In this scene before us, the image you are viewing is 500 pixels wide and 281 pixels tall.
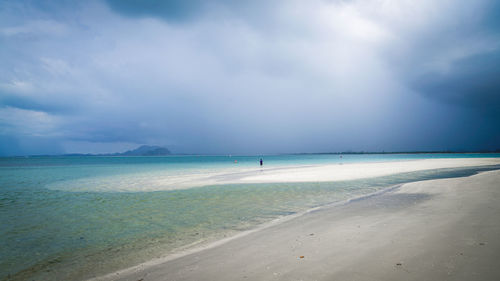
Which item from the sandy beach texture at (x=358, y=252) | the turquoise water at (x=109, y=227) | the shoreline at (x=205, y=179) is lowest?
the shoreline at (x=205, y=179)

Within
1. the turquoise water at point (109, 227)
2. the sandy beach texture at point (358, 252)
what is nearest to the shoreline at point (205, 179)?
the turquoise water at point (109, 227)

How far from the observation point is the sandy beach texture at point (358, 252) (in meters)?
4.57

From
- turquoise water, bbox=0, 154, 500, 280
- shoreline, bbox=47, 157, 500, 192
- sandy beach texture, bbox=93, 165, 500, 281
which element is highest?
sandy beach texture, bbox=93, 165, 500, 281

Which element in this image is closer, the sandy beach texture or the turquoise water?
the sandy beach texture

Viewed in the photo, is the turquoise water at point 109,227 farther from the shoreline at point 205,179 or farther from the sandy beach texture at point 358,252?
the shoreline at point 205,179

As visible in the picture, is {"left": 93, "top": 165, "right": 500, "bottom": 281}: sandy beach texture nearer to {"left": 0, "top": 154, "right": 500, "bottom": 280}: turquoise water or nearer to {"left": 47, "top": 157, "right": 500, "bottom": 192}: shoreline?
{"left": 0, "top": 154, "right": 500, "bottom": 280}: turquoise water

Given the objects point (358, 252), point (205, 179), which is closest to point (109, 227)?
point (358, 252)

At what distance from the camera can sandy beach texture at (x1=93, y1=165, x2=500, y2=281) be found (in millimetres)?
→ 4574

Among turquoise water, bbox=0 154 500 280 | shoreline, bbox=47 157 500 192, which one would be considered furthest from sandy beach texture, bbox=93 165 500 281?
shoreline, bbox=47 157 500 192

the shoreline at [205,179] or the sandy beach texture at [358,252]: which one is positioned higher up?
the sandy beach texture at [358,252]

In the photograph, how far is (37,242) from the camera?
9078mm

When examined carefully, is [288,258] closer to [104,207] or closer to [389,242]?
[389,242]

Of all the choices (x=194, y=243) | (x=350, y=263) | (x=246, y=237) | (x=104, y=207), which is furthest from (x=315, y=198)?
(x=104, y=207)

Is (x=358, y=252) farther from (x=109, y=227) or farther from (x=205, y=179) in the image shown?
(x=205, y=179)
